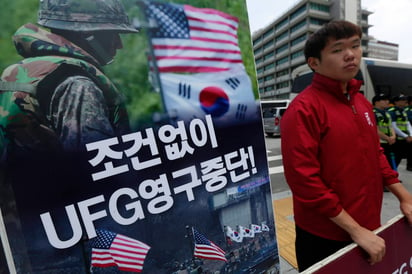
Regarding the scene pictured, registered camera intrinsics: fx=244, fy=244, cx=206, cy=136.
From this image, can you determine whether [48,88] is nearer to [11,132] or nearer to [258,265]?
[11,132]

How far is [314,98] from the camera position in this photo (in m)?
1.18

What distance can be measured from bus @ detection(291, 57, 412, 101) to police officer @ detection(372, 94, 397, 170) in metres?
3.58

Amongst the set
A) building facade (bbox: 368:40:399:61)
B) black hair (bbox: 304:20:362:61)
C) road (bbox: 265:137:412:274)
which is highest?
building facade (bbox: 368:40:399:61)

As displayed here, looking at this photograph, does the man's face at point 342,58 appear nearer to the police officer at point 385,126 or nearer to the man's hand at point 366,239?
the man's hand at point 366,239

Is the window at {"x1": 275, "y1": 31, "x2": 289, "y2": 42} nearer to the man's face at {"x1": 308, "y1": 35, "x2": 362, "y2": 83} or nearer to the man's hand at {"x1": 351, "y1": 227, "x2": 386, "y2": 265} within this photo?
the man's face at {"x1": 308, "y1": 35, "x2": 362, "y2": 83}

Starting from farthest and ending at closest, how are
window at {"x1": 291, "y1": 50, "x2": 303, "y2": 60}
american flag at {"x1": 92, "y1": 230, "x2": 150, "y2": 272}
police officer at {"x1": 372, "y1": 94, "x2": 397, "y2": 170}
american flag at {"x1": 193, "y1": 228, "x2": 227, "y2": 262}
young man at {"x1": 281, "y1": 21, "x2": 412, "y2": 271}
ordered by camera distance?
window at {"x1": 291, "y1": 50, "x2": 303, "y2": 60}, police officer at {"x1": 372, "y1": 94, "x2": 397, "y2": 170}, american flag at {"x1": 193, "y1": 228, "x2": 227, "y2": 262}, young man at {"x1": 281, "y1": 21, "x2": 412, "y2": 271}, american flag at {"x1": 92, "y1": 230, "x2": 150, "y2": 272}

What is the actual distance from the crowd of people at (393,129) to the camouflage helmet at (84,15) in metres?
4.61

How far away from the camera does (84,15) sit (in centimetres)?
91

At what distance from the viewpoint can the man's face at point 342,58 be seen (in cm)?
116

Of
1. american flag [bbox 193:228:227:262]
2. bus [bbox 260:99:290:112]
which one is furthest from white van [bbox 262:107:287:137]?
american flag [bbox 193:228:227:262]

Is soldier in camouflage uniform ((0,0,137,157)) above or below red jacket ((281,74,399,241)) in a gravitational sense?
above

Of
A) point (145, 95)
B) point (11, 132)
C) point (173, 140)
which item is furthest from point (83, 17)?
point (173, 140)

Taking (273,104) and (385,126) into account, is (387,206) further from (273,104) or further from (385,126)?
(273,104)

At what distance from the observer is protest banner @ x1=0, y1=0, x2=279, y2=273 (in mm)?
826
